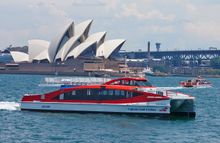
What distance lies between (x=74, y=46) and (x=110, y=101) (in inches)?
4618

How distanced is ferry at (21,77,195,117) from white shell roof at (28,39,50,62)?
382ft

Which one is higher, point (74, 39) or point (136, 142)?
point (74, 39)

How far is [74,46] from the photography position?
159000 millimetres

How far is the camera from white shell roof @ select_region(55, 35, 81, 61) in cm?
14850

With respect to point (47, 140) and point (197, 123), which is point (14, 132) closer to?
point (47, 140)

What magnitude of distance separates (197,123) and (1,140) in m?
14.7

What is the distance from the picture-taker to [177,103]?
142 ft

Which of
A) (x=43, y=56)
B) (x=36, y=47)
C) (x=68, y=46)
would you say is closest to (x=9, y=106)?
(x=68, y=46)

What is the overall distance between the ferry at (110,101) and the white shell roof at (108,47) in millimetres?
119569

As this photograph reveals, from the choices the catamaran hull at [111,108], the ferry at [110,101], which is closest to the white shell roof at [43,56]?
the ferry at [110,101]

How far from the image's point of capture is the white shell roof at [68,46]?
14850cm

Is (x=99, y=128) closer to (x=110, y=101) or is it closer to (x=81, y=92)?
(x=110, y=101)

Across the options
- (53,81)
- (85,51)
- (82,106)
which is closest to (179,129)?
(82,106)

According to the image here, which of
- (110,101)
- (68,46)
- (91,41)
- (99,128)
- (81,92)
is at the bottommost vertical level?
(99,128)
